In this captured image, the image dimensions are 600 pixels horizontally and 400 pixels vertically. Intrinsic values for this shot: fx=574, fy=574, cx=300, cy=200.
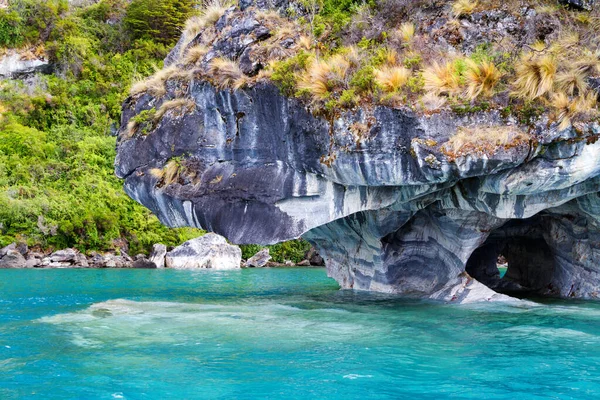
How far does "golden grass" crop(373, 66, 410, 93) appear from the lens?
524 inches

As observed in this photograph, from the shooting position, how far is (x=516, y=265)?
76.4 feet

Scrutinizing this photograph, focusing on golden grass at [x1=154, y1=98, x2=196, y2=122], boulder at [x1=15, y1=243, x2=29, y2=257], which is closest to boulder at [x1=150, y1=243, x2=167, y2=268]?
boulder at [x1=15, y1=243, x2=29, y2=257]

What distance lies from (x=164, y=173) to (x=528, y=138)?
9.56 meters

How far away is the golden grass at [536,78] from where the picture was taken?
12523mm

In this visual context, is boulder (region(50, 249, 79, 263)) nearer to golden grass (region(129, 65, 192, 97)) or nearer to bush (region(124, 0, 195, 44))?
golden grass (region(129, 65, 192, 97))

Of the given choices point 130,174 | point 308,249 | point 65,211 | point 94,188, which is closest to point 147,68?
point 94,188

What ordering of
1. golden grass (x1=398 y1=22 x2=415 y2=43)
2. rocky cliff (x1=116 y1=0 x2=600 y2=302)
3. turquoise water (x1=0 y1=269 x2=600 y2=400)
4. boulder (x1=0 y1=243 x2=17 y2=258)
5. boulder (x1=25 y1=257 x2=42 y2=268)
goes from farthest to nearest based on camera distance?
1. boulder (x1=0 y1=243 x2=17 y2=258)
2. boulder (x1=25 y1=257 x2=42 y2=268)
3. golden grass (x1=398 y1=22 x2=415 y2=43)
4. rocky cliff (x1=116 y1=0 x2=600 y2=302)
5. turquoise water (x1=0 y1=269 x2=600 y2=400)

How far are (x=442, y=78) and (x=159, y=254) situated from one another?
34702 mm

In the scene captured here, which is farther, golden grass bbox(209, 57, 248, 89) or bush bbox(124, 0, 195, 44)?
bush bbox(124, 0, 195, 44)

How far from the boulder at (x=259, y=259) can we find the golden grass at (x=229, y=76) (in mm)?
33900

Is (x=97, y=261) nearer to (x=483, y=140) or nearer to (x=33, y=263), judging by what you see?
(x=33, y=263)

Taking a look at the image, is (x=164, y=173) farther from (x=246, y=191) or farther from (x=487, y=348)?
(x=487, y=348)

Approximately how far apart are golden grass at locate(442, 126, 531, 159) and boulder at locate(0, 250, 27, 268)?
34.3m

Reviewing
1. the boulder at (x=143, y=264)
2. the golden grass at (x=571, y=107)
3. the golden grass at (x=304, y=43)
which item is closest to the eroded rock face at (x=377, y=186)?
the golden grass at (x=571, y=107)
